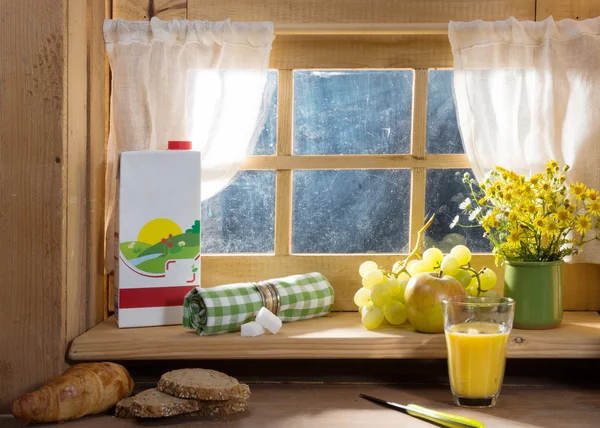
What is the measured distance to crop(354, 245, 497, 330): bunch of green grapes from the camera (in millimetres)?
1416

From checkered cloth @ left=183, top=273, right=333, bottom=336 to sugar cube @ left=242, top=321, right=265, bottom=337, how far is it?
0.10 feet

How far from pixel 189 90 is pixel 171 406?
649 mm

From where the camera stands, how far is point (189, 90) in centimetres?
153

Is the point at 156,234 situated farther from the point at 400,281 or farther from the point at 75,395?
the point at 400,281

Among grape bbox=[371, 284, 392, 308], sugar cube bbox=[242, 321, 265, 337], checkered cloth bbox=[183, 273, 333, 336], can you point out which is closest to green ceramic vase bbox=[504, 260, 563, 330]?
grape bbox=[371, 284, 392, 308]

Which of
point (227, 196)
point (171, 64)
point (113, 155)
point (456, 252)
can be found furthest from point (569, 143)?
point (113, 155)

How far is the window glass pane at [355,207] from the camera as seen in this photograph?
1.60 m

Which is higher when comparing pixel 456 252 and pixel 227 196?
pixel 227 196

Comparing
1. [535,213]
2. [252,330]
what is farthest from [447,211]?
[252,330]

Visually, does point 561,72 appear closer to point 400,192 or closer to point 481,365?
point 400,192

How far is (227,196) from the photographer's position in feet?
5.24

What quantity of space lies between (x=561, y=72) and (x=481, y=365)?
2.10ft

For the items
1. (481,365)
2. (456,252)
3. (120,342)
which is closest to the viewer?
(481,365)

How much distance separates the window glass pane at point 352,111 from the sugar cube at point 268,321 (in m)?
0.39
